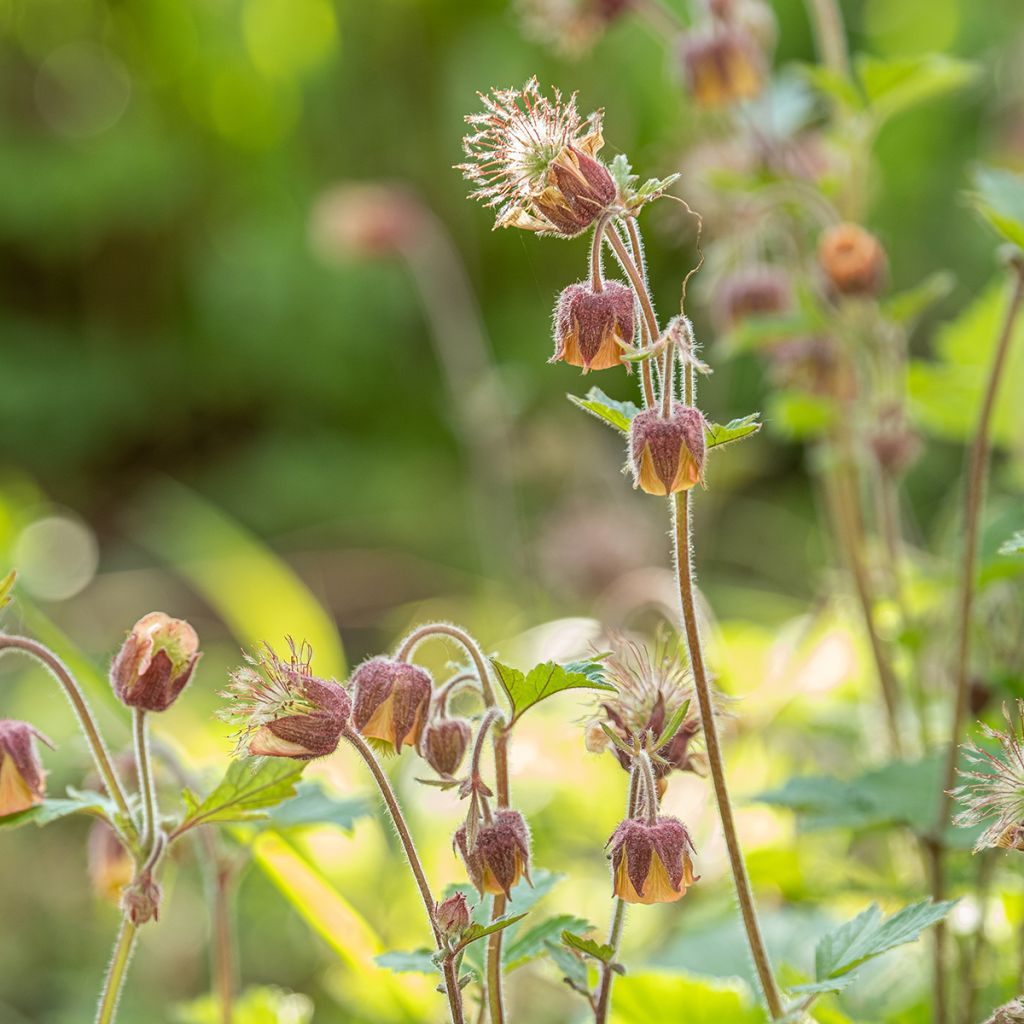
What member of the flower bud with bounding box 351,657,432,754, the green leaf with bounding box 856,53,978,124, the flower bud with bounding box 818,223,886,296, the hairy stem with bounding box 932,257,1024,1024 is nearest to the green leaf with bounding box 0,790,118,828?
the flower bud with bounding box 351,657,432,754

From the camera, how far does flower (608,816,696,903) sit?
473mm

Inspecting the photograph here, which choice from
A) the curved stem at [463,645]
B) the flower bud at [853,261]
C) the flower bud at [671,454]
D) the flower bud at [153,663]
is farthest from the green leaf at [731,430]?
the flower bud at [853,261]

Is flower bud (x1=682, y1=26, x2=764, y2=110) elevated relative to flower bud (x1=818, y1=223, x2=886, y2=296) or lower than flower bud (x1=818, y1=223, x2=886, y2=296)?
elevated

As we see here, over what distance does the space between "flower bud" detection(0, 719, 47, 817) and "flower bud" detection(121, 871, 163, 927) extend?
0.19 ft

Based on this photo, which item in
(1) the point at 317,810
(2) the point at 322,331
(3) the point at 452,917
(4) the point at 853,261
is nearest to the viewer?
(3) the point at 452,917

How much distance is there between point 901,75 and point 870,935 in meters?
0.64

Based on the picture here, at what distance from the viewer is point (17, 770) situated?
52cm

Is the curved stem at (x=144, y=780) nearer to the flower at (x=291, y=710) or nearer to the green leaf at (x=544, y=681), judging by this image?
the flower at (x=291, y=710)

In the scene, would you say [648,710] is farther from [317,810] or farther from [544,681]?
[317,810]

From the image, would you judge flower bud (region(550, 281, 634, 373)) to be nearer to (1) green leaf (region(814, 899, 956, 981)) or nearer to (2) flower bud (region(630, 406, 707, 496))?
(2) flower bud (region(630, 406, 707, 496))

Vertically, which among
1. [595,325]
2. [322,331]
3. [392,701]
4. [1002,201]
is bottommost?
[392,701]

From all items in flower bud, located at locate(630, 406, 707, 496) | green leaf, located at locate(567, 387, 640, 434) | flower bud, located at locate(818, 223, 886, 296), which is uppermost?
flower bud, located at locate(818, 223, 886, 296)

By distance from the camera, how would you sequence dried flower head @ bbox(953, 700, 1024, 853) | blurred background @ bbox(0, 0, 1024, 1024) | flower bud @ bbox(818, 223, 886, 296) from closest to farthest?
dried flower head @ bbox(953, 700, 1024, 853), flower bud @ bbox(818, 223, 886, 296), blurred background @ bbox(0, 0, 1024, 1024)

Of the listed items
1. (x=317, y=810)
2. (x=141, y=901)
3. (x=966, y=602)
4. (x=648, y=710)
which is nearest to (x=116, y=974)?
(x=141, y=901)
